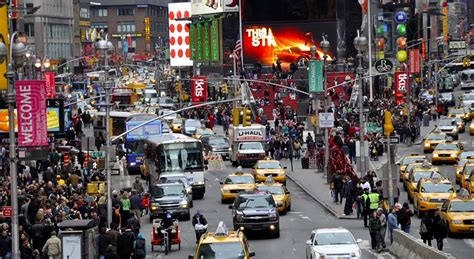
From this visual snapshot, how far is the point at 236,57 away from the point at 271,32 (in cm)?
2053

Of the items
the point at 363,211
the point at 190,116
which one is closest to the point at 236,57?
the point at 190,116

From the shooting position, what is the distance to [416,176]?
5100cm

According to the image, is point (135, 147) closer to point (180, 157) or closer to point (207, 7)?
point (180, 157)

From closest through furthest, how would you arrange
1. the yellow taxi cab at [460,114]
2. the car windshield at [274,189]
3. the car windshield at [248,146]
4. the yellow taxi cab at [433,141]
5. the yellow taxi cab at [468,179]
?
the car windshield at [274,189] < the yellow taxi cab at [468,179] < the yellow taxi cab at [433,141] < the car windshield at [248,146] < the yellow taxi cab at [460,114]

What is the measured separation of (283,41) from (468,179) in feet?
283

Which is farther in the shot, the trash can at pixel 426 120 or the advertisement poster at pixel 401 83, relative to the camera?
the trash can at pixel 426 120

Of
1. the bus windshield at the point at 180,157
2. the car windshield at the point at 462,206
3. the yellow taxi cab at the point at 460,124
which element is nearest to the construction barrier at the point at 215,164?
the bus windshield at the point at 180,157

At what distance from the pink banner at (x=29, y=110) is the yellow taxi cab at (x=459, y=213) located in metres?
13.2

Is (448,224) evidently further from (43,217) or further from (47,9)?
(47,9)

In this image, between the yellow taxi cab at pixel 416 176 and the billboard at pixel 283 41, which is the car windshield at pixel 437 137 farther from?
the billboard at pixel 283 41

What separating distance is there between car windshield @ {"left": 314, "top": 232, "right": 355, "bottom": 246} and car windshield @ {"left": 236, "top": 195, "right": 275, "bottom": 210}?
7.48 metres

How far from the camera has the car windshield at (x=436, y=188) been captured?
152 ft

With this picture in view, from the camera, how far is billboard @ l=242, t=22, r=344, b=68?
134875 millimetres

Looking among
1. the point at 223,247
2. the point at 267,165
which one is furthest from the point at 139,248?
the point at 267,165
